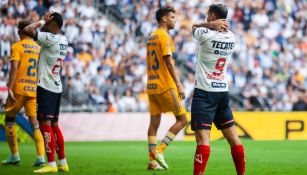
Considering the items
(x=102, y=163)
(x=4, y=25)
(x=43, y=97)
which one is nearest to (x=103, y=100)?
(x=4, y=25)

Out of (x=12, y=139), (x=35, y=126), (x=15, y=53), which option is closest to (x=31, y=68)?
(x=15, y=53)

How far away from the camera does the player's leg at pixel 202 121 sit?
10758 millimetres

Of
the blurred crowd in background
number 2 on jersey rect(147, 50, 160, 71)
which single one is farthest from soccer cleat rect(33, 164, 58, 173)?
the blurred crowd in background

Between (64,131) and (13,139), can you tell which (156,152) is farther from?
(64,131)

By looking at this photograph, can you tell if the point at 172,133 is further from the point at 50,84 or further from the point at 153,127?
the point at 50,84

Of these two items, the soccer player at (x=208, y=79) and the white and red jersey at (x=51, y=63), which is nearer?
the soccer player at (x=208, y=79)

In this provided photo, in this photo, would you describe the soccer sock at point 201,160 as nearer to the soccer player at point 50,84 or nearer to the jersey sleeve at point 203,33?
the jersey sleeve at point 203,33

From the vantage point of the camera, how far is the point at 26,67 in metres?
15.1

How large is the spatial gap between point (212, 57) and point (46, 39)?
3.37 metres

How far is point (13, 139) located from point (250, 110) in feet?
41.9

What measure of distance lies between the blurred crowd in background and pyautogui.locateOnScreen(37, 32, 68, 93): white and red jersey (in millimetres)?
11058

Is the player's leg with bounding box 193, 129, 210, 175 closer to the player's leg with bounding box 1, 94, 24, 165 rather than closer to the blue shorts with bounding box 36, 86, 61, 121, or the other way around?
the blue shorts with bounding box 36, 86, 61, 121

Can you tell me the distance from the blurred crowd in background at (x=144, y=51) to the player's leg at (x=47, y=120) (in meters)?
11.2

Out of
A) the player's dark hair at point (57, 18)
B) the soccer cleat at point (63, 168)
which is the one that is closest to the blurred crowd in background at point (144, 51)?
the soccer cleat at point (63, 168)
